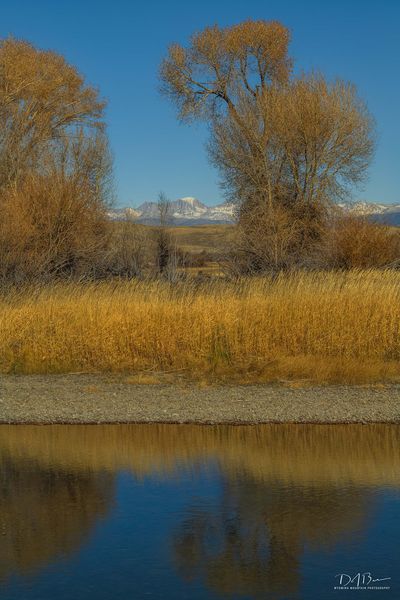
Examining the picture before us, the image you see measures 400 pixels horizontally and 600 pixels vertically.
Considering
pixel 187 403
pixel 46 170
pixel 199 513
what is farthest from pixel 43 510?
pixel 46 170

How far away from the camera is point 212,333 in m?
16.5

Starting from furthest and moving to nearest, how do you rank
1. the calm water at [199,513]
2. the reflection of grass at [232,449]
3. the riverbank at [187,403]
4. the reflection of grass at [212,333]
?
1. the reflection of grass at [212,333]
2. the riverbank at [187,403]
3. the reflection of grass at [232,449]
4. the calm water at [199,513]

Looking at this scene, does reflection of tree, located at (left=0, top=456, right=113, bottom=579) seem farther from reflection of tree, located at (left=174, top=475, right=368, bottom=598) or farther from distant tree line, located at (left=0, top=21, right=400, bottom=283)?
distant tree line, located at (left=0, top=21, right=400, bottom=283)

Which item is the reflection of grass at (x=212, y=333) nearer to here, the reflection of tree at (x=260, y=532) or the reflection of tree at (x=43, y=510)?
the reflection of tree at (x=43, y=510)

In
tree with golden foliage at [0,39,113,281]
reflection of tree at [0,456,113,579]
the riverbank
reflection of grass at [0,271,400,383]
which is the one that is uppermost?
tree with golden foliage at [0,39,113,281]

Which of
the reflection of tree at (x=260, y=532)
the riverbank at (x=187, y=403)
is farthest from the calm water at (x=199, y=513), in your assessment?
the riverbank at (x=187, y=403)

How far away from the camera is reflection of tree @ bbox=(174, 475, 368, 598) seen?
5.60 metres

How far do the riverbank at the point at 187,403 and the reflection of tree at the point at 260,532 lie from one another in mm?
3546

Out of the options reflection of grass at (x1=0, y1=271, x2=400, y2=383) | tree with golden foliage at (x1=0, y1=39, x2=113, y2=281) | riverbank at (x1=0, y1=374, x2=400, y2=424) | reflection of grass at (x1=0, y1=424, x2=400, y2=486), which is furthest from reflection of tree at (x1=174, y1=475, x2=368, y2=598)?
tree with golden foliage at (x1=0, y1=39, x2=113, y2=281)

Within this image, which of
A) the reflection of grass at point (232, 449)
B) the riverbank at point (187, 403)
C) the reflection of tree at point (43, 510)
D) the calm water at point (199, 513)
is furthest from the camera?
the riverbank at point (187, 403)

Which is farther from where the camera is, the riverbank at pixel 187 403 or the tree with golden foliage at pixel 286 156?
the tree with golden foliage at pixel 286 156

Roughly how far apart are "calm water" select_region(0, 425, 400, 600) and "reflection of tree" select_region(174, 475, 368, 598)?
0.05 feet

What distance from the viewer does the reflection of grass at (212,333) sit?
16328 mm

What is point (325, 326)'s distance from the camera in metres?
16.4
